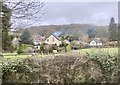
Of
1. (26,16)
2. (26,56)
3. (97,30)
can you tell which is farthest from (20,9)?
(97,30)

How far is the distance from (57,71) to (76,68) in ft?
1.13

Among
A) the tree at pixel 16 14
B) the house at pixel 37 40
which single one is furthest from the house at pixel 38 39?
the tree at pixel 16 14

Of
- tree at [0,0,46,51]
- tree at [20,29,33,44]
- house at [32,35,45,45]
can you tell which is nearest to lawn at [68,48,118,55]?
house at [32,35,45,45]

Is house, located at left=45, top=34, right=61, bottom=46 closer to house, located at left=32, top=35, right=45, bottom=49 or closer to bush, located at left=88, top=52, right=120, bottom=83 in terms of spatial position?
house, located at left=32, top=35, right=45, bottom=49

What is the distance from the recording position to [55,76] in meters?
8.98

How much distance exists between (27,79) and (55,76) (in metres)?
0.50

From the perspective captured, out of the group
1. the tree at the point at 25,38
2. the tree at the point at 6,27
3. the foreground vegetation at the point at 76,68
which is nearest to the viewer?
the tree at the point at 6,27

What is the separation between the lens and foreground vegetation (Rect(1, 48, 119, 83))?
895 cm

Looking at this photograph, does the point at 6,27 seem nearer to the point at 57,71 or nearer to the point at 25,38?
the point at 25,38

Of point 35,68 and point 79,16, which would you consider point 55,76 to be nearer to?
point 35,68

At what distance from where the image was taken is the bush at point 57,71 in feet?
29.2

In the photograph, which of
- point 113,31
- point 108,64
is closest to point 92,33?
point 113,31

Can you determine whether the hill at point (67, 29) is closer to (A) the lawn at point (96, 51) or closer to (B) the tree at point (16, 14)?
(B) the tree at point (16, 14)

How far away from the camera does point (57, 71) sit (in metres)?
8.98
